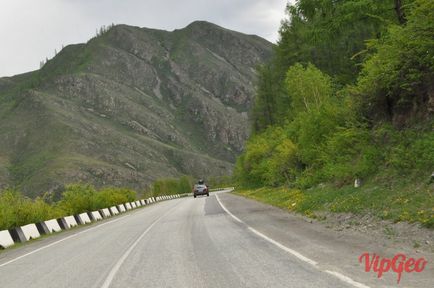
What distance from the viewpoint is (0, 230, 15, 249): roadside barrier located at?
1711 centimetres

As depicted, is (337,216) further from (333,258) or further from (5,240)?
(5,240)

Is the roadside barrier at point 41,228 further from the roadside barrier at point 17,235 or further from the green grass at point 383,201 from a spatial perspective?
the green grass at point 383,201

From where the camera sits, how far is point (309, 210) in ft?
56.2

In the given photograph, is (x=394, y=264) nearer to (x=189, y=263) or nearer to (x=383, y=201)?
(x=189, y=263)

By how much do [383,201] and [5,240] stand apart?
44.5 feet

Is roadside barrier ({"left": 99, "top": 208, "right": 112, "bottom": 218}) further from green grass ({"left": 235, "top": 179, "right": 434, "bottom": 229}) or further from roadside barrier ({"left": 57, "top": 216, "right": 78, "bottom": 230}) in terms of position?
green grass ({"left": 235, "top": 179, "right": 434, "bottom": 229})

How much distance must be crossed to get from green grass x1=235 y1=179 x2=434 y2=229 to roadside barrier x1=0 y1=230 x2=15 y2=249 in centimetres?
1122

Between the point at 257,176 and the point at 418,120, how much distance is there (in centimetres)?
3684

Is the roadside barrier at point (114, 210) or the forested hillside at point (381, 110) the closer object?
the forested hillside at point (381, 110)

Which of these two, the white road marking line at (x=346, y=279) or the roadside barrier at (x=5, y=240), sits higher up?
the roadside barrier at (x=5, y=240)

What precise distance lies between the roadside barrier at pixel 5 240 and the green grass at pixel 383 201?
36.8 ft

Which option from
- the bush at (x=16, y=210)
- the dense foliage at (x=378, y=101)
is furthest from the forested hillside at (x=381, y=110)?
the bush at (x=16, y=210)

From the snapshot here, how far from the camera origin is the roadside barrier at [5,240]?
674 inches

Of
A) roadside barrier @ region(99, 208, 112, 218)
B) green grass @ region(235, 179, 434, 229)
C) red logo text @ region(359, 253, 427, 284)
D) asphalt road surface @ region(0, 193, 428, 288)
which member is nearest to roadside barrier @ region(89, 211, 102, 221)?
roadside barrier @ region(99, 208, 112, 218)
